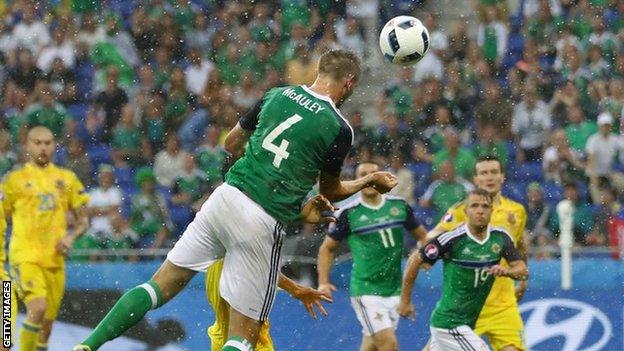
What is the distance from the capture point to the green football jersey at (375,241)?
11953 mm

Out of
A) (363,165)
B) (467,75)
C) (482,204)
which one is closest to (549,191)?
(467,75)

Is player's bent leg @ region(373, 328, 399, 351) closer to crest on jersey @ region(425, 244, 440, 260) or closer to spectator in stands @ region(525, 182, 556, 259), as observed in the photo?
crest on jersey @ region(425, 244, 440, 260)

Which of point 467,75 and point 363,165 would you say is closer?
point 363,165

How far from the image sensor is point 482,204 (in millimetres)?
10320

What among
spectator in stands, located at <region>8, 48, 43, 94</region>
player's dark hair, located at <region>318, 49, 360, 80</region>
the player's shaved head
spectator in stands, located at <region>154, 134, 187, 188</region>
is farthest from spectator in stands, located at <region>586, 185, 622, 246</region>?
spectator in stands, located at <region>8, 48, 43, 94</region>

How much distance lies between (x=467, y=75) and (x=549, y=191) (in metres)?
1.86

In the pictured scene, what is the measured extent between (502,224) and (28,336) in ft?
13.1

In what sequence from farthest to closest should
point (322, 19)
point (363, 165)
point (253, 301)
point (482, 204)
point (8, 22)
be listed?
point (8, 22), point (322, 19), point (363, 165), point (482, 204), point (253, 301)

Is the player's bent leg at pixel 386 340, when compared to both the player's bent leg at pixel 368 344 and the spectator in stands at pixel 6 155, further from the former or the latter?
the spectator in stands at pixel 6 155

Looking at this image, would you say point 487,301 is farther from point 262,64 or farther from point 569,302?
point 262,64

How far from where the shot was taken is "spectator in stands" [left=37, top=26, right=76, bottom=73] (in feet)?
57.6

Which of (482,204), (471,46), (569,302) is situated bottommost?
(569,302)

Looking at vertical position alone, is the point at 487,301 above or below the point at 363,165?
below

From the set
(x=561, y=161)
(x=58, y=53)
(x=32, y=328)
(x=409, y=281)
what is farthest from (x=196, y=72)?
(x=409, y=281)
